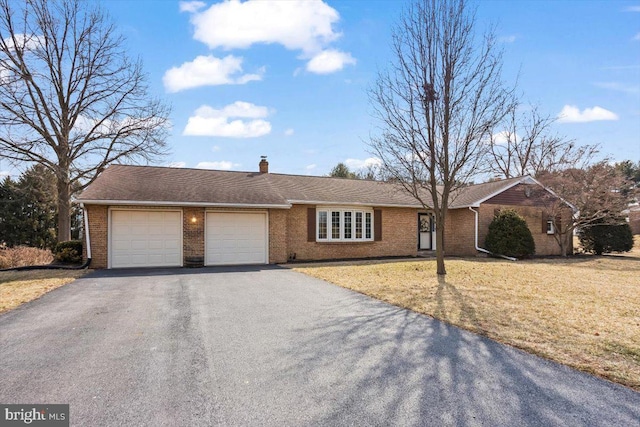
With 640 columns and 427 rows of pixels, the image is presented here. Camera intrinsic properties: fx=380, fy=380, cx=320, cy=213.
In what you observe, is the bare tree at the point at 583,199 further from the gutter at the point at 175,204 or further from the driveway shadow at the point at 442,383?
the driveway shadow at the point at 442,383

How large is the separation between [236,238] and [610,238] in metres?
19.9

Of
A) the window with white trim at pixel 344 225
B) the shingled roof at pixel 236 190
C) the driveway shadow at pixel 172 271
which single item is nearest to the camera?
the driveway shadow at pixel 172 271

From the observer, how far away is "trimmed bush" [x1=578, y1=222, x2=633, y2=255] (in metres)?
20.6

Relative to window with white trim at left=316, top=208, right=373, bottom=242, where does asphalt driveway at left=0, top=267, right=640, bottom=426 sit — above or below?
below

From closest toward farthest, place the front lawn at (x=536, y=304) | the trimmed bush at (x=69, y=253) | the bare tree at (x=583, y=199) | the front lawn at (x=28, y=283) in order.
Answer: the front lawn at (x=536, y=304), the front lawn at (x=28, y=283), the trimmed bush at (x=69, y=253), the bare tree at (x=583, y=199)

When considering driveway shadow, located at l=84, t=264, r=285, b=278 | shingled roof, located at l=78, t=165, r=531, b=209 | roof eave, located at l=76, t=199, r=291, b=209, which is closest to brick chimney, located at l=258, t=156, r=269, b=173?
shingled roof, located at l=78, t=165, r=531, b=209

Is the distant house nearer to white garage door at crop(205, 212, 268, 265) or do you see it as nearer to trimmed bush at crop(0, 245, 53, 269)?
white garage door at crop(205, 212, 268, 265)

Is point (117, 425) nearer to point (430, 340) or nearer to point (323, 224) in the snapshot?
point (430, 340)

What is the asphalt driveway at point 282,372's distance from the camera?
10.5 feet

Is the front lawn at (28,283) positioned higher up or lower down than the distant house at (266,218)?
lower down

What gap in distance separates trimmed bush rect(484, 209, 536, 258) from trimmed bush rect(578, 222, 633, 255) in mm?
6047

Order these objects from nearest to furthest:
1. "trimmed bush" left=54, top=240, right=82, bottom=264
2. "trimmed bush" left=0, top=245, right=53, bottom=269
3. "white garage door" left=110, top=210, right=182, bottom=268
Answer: "white garage door" left=110, top=210, right=182, bottom=268
"trimmed bush" left=54, top=240, right=82, bottom=264
"trimmed bush" left=0, top=245, right=53, bottom=269

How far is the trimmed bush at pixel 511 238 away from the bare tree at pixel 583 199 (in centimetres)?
318

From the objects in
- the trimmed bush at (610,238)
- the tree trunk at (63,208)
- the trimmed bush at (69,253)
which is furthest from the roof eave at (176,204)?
the trimmed bush at (610,238)
